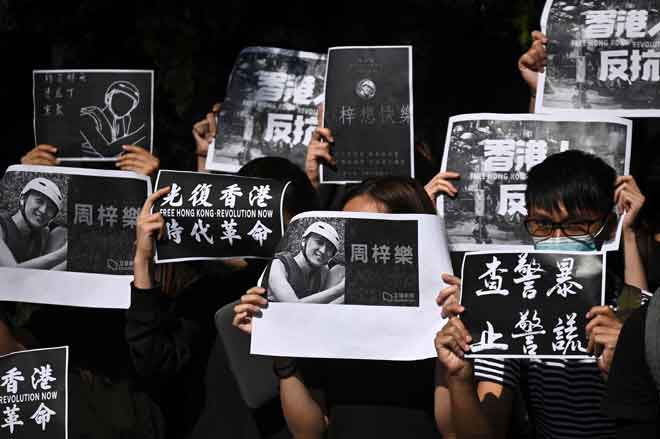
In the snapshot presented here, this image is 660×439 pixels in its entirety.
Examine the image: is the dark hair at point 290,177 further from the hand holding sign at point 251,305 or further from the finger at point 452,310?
the finger at point 452,310

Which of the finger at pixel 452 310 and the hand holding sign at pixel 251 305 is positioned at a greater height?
the finger at pixel 452 310

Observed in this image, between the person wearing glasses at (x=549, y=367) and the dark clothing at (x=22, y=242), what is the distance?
4.36ft

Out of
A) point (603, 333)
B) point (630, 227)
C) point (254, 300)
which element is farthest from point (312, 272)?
point (630, 227)

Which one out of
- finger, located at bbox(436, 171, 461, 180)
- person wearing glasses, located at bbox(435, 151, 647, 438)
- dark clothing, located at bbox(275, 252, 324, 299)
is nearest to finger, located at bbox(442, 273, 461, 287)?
person wearing glasses, located at bbox(435, 151, 647, 438)

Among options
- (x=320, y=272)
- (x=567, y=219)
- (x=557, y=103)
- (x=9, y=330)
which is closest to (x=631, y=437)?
(x=567, y=219)

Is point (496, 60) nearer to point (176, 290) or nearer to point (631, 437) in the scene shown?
point (176, 290)

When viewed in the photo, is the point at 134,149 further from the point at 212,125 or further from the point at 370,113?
the point at 370,113

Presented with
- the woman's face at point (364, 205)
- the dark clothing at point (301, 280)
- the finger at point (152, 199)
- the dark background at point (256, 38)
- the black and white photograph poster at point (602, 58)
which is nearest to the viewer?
the dark clothing at point (301, 280)

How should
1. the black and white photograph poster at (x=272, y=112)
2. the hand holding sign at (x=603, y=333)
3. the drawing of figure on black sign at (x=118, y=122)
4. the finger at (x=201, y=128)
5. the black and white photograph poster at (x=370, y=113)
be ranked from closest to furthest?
1. the hand holding sign at (x=603, y=333)
2. the black and white photograph poster at (x=370, y=113)
3. the drawing of figure on black sign at (x=118, y=122)
4. the black and white photograph poster at (x=272, y=112)
5. the finger at (x=201, y=128)

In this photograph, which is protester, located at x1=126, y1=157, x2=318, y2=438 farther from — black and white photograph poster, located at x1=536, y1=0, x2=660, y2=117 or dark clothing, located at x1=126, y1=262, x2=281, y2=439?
black and white photograph poster, located at x1=536, y1=0, x2=660, y2=117

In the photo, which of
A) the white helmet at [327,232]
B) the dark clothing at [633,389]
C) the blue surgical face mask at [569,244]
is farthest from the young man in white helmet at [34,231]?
the dark clothing at [633,389]

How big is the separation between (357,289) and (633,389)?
3.24ft

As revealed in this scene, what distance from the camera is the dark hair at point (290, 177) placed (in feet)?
12.7

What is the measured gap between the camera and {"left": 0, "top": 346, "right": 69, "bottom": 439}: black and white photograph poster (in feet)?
12.4
